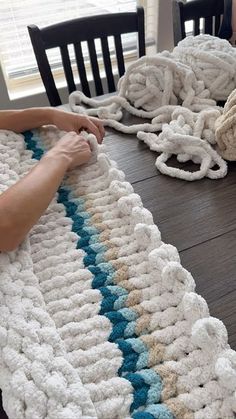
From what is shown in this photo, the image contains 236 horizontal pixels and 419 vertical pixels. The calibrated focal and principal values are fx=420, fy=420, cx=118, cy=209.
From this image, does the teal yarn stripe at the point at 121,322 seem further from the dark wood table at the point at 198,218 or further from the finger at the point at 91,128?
the finger at the point at 91,128

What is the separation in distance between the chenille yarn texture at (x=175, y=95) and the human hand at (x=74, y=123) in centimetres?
9

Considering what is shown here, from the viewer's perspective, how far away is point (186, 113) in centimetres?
92

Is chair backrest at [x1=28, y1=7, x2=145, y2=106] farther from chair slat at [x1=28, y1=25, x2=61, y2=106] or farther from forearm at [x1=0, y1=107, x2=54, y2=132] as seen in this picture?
forearm at [x1=0, y1=107, x2=54, y2=132]

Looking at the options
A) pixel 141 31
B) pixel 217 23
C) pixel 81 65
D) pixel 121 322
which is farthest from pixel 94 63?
pixel 121 322

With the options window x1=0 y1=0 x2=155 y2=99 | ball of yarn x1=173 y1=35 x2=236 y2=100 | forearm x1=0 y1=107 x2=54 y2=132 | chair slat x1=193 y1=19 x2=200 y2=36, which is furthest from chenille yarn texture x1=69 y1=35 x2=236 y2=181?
window x1=0 y1=0 x2=155 y2=99

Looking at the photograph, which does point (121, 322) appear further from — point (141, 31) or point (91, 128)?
point (141, 31)

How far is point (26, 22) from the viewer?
1.73m

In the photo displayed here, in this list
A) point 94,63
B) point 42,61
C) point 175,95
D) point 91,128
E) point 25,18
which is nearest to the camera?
point 91,128

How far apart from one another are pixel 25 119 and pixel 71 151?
0.18 metres

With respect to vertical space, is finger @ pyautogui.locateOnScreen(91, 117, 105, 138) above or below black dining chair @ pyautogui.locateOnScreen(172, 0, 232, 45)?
below

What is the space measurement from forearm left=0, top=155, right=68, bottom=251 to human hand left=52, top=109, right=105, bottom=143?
14 cm

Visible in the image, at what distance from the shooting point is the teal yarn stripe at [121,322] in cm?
45

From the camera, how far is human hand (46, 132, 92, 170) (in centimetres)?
79

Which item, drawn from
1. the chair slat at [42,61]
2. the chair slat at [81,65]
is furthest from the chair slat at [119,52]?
the chair slat at [42,61]
